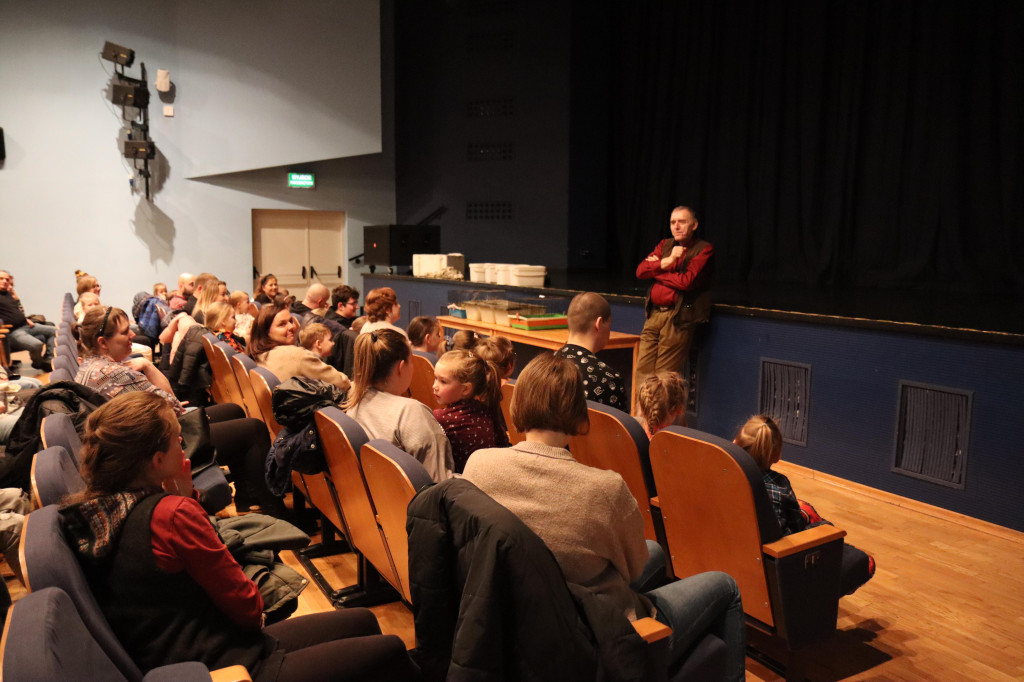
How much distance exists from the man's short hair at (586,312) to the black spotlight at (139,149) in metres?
8.37

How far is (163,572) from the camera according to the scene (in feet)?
5.05

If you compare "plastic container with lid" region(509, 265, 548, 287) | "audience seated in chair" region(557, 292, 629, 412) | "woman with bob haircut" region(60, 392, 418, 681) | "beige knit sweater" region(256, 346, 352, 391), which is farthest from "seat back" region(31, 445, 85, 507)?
"plastic container with lid" region(509, 265, 548, 287)

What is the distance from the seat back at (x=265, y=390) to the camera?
3291 mm

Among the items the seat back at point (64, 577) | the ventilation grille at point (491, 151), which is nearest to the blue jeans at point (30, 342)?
the ventilation grille at point (491, 151)

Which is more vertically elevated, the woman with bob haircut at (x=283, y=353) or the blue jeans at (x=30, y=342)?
the woman with bob haircut at (x=283, y=353)

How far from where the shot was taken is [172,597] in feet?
5.18

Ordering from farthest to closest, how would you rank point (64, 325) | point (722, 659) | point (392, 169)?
point (392, 169) < point (64, 325) < point (722, 659)

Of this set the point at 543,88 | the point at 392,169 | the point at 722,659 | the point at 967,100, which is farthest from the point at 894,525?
the point at 392,169

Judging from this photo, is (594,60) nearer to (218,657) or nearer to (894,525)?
(894,525)

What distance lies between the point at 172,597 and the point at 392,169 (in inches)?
424

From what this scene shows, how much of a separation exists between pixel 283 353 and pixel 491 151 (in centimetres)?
737

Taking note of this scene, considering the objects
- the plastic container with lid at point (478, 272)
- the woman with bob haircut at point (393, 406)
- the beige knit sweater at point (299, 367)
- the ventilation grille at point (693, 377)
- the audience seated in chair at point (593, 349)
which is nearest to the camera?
the woman with bob haircut at point (393, 406)

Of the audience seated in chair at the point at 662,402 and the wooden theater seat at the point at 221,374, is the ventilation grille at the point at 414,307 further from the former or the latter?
the audience seated in chair at the point at 662,402

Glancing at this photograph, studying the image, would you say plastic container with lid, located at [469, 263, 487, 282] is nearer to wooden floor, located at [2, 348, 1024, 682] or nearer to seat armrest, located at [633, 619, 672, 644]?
wooden floor, located at [2, 348, 1024, 682]
